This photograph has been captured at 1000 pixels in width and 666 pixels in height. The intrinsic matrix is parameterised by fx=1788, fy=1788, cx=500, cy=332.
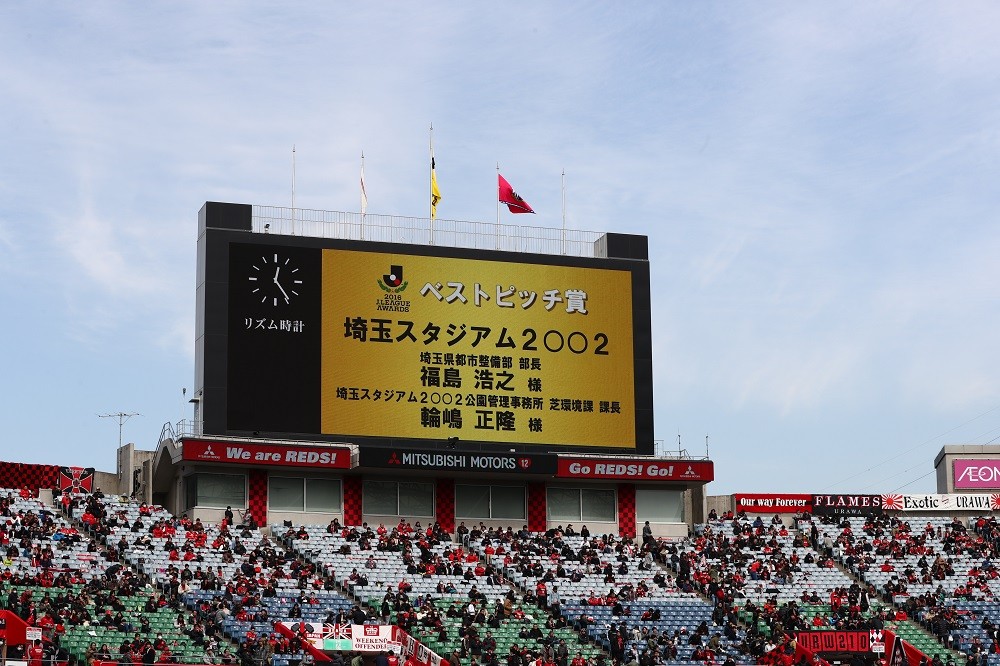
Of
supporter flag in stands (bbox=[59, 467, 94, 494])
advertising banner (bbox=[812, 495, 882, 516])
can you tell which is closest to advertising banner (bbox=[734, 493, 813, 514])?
advertising banner (bbox=[812, 495, 882, 516])

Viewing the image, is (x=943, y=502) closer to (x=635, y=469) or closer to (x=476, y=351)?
(x=635, y=469)

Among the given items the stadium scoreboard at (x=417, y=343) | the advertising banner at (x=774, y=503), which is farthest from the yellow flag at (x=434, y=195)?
the advertising banner at (x=774, y=503)

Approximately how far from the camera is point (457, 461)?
56.6 meters

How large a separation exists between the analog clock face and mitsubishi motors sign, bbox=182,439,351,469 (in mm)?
4660

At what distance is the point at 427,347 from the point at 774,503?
15105 millimetres

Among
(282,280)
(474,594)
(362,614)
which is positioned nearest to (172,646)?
(362,614)

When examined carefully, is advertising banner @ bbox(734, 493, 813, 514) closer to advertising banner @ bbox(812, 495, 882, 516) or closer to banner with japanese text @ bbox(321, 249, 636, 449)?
advertising banner @ bbox(812, 495, 882, 516)

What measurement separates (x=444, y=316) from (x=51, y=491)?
13.7 metres

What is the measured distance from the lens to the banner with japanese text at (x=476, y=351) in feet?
187

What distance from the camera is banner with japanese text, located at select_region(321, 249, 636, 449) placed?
56.9 metres

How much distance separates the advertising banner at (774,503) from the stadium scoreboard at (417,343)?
694 cm

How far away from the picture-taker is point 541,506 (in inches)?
2362

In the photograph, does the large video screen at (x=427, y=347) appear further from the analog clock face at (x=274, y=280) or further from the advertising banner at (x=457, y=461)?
the advertising banner at (x=457, y=461)

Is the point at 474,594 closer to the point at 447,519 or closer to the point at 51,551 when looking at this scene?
the point at 447,519
